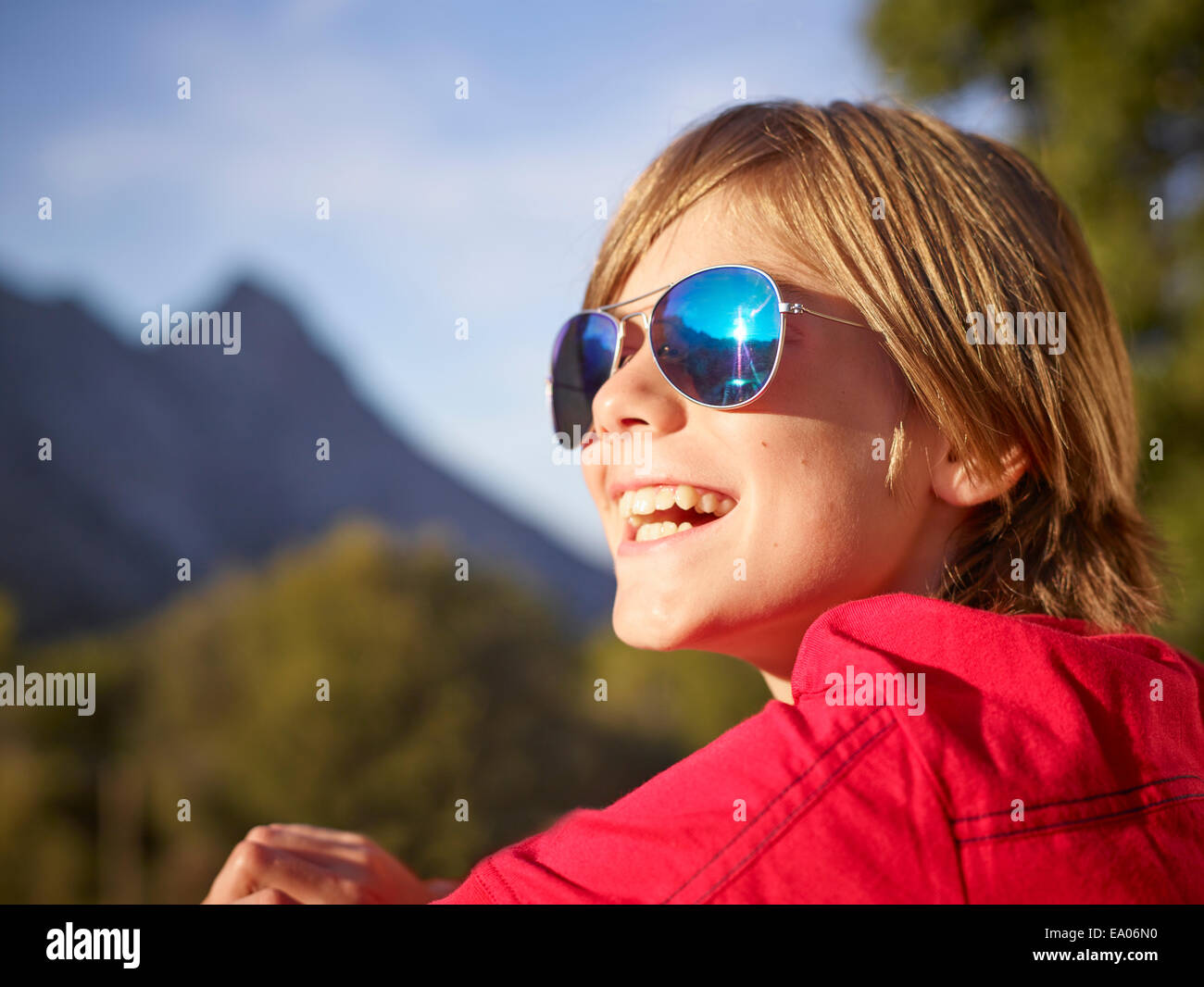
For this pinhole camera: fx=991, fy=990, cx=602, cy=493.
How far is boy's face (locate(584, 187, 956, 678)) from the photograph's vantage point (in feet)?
4.48

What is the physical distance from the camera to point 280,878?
4.77ft

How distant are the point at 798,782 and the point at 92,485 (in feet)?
238

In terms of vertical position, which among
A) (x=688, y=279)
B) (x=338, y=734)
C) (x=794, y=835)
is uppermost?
(x=688, y=279)

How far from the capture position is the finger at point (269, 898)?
1354 millimetres

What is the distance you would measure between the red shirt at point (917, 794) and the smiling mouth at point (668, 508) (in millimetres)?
328

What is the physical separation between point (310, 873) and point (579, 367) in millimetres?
951

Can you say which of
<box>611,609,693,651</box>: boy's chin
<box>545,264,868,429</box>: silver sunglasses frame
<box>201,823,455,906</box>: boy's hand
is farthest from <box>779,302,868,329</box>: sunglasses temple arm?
<box>201,823,455,906</box>: boy's hand

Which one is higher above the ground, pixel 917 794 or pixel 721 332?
pixel 721 332

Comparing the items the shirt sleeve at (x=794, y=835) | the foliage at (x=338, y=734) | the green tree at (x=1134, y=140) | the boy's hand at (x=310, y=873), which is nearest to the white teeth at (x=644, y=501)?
the shirt sleeve at (x=794, y=835)

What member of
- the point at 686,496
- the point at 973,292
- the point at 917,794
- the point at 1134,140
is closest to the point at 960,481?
the point at 973,292

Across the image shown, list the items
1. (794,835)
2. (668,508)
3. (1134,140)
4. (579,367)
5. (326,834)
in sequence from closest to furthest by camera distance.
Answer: (794,835)
(668,508)
(326,834)
(579,367)
(1134,140)

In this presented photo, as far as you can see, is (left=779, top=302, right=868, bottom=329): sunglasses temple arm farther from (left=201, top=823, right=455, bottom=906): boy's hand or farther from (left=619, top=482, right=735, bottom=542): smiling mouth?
(left=201, top=823, right=455, bottom=906): boy's hand

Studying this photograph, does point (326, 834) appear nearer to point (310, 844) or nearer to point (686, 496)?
point (310, 844)

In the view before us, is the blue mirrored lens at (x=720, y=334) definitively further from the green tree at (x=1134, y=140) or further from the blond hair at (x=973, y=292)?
the green tree at (x=1134, y=140)
